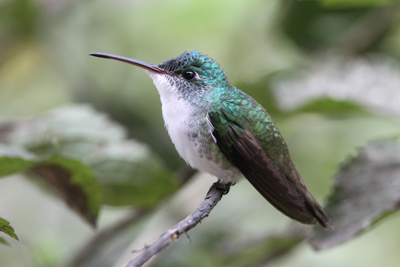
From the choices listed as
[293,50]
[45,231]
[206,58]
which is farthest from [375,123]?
[45,231]

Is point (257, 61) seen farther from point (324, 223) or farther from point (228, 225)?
point (324, 223)

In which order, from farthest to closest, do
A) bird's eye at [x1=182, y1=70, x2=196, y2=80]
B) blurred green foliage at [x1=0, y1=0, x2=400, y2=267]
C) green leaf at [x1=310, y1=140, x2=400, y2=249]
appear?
blurred green foliage at [x1=0, y1=0, x2=400, y2=267] < bird's eye at [x1=182, y1=70, x2=196, y2=80] < green leaf at [x1=310, y1=140, x2=400, y2=249]

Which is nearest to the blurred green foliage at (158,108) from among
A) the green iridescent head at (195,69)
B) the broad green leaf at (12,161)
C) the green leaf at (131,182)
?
the green leaf at (131,182)

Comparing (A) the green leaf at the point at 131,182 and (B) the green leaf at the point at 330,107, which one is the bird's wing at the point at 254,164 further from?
(B) the green leaf at the point at 330,107

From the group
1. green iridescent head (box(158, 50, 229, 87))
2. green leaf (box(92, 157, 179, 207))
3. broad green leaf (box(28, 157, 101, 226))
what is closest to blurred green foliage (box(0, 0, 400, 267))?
green leaf (box(92, 157, 179, 207))

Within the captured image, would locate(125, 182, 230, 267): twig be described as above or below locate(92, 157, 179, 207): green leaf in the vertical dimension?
below

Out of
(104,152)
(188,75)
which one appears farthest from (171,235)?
(104,152)

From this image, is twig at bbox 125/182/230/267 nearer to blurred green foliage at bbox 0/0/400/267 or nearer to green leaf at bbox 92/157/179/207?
green leaf at bbox 92/157/179/207
